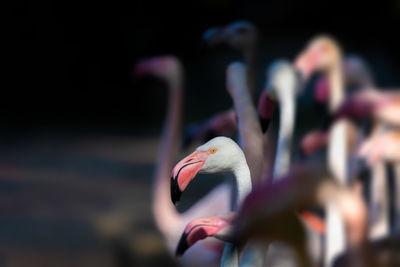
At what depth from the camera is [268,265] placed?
6.26ft

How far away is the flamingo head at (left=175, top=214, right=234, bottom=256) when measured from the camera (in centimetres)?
110

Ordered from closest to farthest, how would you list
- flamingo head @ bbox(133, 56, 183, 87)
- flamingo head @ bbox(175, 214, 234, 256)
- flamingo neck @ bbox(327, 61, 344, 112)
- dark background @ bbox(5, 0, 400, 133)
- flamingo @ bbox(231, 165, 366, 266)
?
flamingo @ bbox(231, 165, 366, 266) < flamingo head @ bbox(175, 214, 234, 256) < flamingo neck @ bbox(327, 61, 344, 112) < flamingo head @ bbox(133, 56, 183, 87) < dark background @ bbox(5, 0, 400, 133)

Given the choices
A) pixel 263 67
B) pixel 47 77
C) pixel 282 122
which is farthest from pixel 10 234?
pixel 47 77

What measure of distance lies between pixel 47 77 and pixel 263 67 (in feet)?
9.29

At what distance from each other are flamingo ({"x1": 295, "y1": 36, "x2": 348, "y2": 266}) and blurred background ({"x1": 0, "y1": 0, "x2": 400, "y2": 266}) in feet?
8.99

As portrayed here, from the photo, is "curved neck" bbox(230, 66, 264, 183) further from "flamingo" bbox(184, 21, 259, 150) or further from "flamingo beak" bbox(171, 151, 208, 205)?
"flamingo" bbox(184, 21, 259, 150)

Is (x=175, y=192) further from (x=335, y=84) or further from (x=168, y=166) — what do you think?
(x=168, y=166)

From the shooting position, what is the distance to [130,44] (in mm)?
9117

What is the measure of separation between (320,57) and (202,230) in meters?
1.72

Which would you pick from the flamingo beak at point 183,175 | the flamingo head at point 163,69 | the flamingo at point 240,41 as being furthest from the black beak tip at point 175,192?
the flamingo head at point 163,69

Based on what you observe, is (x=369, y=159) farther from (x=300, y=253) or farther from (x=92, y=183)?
(x=92, y=183)

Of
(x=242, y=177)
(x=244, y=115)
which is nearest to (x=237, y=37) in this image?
(x=244, y=115)

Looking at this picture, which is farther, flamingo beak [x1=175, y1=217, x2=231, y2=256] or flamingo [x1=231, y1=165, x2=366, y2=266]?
flamingo beak [x1=175, y1=217, x2=231, y2=256]

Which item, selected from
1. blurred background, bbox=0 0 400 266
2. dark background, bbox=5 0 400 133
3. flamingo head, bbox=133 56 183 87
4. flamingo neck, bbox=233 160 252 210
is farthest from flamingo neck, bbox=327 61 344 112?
dark background, bbox=5 0 400 133
